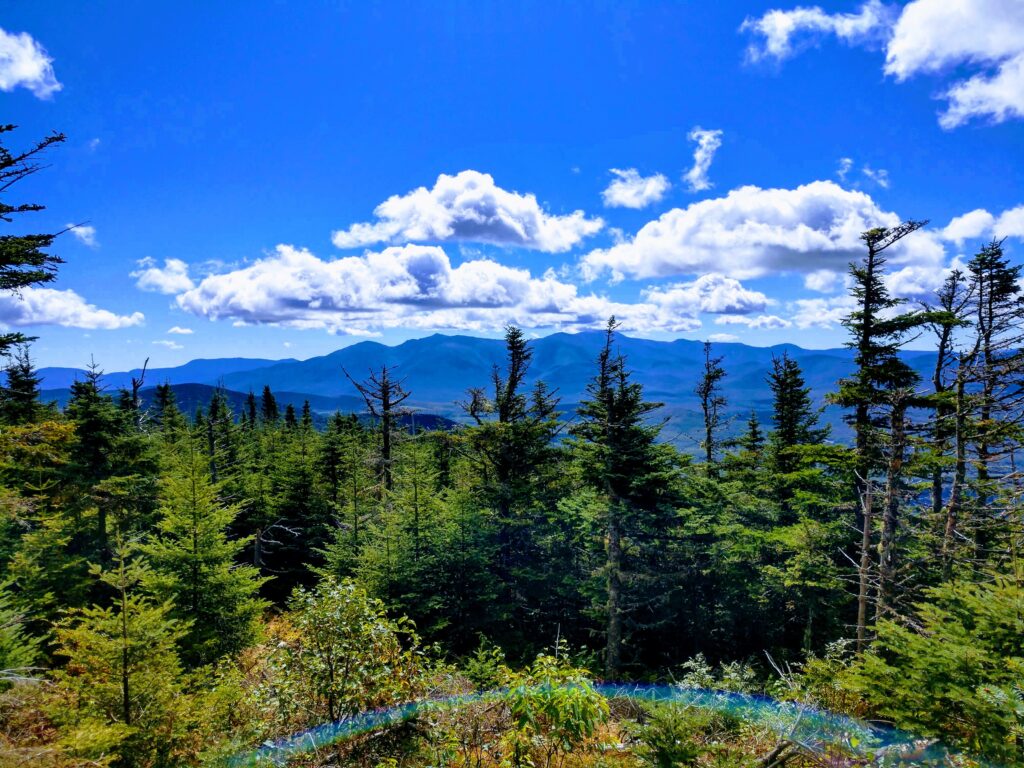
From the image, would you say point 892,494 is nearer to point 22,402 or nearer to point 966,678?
point 966,678

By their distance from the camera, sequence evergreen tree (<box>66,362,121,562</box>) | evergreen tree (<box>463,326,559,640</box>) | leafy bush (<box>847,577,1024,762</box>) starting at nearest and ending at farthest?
leafy bush (<box>847,577,1024,762</box>) → evergreen tree (<box>66,362,121,562</box>) → evergreen tree (<box>463,326,559,640</box>)

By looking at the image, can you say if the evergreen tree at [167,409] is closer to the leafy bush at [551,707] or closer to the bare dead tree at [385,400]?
the bare dead tree at [385,400]

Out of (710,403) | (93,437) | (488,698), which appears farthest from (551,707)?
(710,403)

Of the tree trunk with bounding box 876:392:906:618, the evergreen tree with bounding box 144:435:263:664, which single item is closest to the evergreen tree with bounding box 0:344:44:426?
the evergreen tree with bounding box 144:435:263:664

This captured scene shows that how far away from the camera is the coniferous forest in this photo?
620cm

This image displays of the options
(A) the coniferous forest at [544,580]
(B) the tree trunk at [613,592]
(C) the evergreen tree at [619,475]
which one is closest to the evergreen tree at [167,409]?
(A) the coniferous forest at [544,580]

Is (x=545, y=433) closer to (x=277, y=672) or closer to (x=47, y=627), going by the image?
(x=277, y=672)

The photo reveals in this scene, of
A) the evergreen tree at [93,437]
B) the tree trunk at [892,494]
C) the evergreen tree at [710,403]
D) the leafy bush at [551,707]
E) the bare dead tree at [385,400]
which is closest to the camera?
the leafy bush at [551,707]

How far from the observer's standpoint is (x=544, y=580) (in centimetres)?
2088

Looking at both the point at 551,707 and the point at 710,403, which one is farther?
the point at 710,403

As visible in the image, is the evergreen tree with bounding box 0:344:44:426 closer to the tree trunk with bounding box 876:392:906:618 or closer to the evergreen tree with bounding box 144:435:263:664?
the evergreen tree with bounding box 144:435:263:664

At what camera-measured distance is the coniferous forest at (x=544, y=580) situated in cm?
620

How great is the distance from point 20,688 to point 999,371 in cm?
2118

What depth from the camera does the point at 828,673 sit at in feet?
→ 34.7
